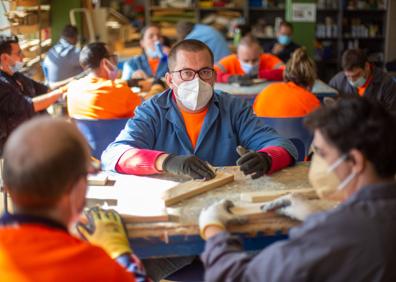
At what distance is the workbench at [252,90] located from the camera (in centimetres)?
520

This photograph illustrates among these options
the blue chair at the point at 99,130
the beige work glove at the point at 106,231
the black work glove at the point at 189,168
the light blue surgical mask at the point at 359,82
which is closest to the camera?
the beige work glove at the point at 106,231

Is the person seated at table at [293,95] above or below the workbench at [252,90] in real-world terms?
above

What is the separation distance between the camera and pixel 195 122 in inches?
108

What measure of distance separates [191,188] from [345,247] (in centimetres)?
82

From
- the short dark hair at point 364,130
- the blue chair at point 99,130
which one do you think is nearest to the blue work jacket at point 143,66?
the blue chair at point 99,130

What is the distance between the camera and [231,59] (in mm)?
6121

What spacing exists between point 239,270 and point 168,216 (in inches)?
17.5

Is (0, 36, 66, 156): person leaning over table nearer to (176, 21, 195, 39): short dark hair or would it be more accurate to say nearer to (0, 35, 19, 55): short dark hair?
(0, 35, 19, 55): short dark hair

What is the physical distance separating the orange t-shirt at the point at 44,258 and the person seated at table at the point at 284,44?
7.41 metres

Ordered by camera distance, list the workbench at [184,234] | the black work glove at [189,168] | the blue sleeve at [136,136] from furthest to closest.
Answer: the blue sleeve at [136,136]
the black work glove at [189,168]
the workbench at [184,234]

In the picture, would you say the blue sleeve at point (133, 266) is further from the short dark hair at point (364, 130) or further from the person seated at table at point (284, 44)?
the person seated at table at point (284, 44)

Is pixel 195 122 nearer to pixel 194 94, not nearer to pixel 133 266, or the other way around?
pixel 194 94

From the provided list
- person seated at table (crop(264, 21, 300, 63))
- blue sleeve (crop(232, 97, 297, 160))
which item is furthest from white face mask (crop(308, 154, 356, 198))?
person seated at table (crop(264, 21, 300, 63))

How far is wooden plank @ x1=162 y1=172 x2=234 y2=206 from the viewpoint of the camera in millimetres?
2014
